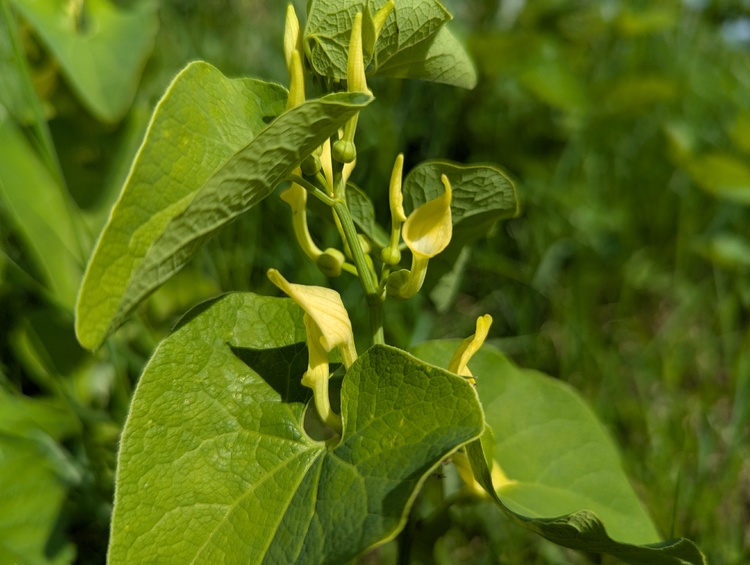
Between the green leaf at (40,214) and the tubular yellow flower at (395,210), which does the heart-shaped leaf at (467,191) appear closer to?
the tubular yellow flower at (395,210)

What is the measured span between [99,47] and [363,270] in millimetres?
1070

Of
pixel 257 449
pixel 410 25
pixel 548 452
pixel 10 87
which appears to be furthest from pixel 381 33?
pixel 10 87

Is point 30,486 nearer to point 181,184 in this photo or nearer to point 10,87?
point 181,184

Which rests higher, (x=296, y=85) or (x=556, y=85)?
(x=296, y=85)

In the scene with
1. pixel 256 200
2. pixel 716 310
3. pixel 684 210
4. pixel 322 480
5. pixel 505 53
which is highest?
pixel 256 200

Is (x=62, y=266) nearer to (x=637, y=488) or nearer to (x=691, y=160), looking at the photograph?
(x=637, y=488)

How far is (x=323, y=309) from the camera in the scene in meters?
0.63

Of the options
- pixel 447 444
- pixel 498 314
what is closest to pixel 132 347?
pixel 498 314

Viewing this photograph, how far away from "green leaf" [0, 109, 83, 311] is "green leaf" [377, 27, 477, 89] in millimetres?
905

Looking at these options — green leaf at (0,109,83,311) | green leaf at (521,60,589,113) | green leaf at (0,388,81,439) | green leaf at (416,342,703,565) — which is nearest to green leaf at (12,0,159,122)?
green leaf at (0,109,83,311)

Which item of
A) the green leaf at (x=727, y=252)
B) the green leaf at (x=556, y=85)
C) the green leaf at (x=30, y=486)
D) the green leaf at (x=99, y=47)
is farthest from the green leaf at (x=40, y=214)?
the green leaf at (x=727, y=252)

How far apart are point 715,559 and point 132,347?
44.0 inches

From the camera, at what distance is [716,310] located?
1887mm

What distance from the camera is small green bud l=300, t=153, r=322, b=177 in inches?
25.5
